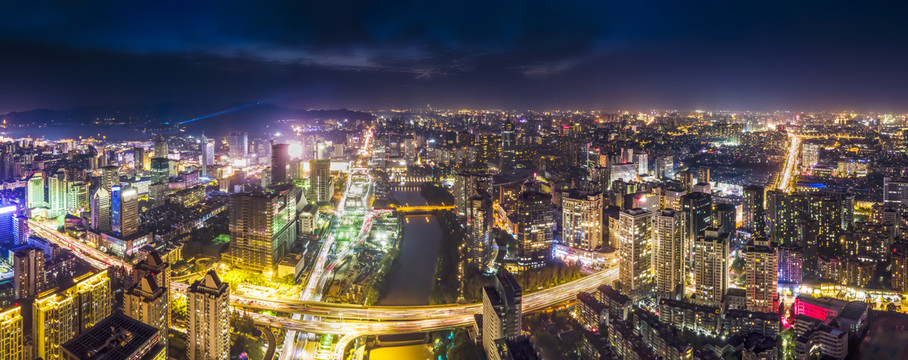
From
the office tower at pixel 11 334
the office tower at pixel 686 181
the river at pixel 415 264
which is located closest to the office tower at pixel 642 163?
the office tower at pixel 686 181

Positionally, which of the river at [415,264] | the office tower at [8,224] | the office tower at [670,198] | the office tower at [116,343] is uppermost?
the office tower at [670,198]

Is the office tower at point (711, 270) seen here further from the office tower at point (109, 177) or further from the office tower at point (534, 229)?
the office tower at point (109, 177)

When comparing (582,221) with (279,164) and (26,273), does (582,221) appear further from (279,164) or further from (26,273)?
(279,164)

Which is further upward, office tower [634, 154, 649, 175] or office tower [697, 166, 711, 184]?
office tower [634, 154, 649, 175]

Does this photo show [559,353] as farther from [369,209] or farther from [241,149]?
[241,149]

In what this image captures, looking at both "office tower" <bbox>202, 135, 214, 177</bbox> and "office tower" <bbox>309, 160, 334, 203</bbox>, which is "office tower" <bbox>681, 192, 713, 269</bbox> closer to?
"office tower" <bbox>309, 160, 334, 203</bbox>

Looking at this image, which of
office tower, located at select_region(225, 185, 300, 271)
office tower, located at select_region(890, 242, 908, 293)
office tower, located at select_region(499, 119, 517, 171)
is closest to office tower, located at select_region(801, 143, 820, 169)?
office tower, located at select_region(499, 119, 517, 171)
